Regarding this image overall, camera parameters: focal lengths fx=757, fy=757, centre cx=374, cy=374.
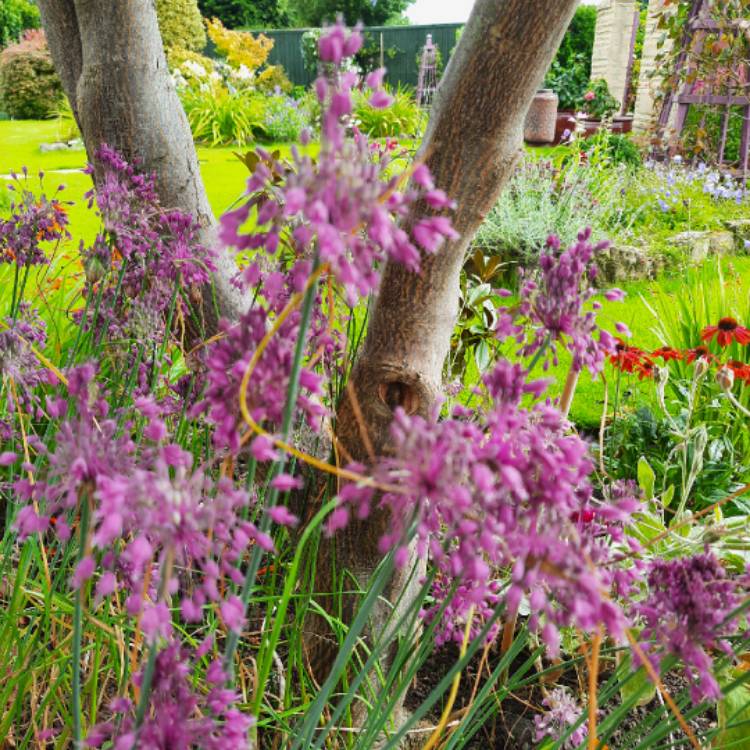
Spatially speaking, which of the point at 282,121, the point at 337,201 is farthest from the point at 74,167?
the point at 337,201

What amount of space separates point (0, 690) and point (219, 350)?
1191 millimetres

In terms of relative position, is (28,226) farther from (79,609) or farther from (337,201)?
(337,201)

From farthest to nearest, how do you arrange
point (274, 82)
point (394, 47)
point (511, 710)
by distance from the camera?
point (394, 47) → point (274, 82) → point (511, 710)

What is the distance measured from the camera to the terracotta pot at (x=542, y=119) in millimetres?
12578

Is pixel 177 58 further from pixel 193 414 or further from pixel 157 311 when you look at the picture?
pixel 193 414

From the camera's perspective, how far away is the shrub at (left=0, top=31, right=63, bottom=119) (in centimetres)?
1783

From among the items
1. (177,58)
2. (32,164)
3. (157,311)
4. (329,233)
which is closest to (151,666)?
(329,233)

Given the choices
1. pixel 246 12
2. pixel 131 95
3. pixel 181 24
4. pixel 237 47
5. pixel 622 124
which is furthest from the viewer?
pixel 246 12

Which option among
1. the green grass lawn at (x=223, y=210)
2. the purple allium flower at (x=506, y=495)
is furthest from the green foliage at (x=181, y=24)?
the purple allium flower at (x=506, y=495)

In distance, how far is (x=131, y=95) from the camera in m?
2.25

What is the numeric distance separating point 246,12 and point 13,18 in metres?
10.6

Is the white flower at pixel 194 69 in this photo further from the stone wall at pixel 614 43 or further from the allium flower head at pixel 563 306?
the allium flower head at pixel 563 306

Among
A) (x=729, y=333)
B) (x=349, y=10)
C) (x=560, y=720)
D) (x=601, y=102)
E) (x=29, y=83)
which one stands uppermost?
(x=349, y=10)

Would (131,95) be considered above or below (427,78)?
below
